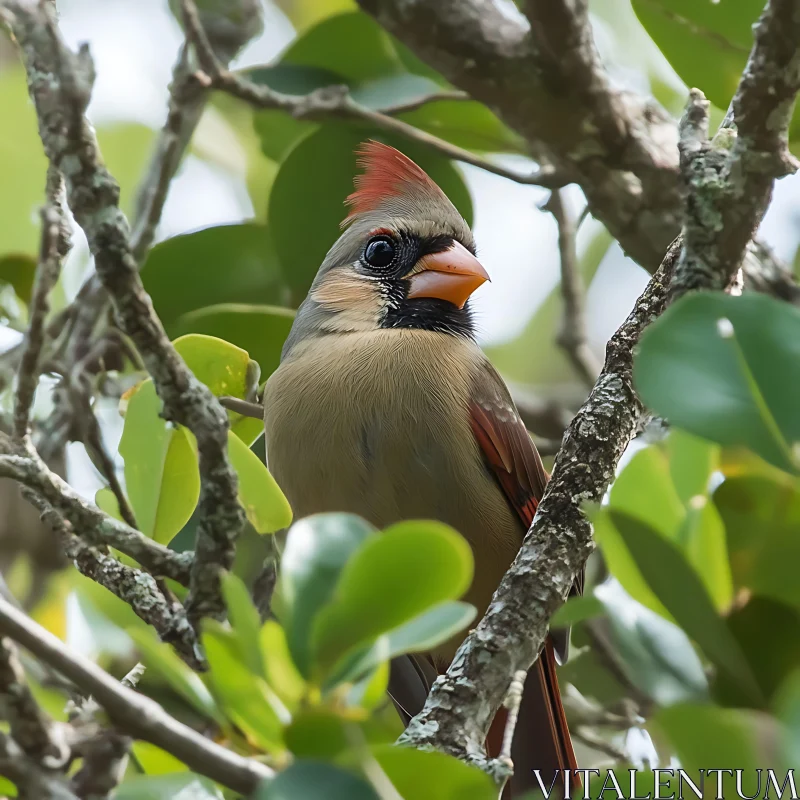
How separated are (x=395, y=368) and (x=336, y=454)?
0.26m

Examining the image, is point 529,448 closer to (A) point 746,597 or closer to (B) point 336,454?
(B) point 336,454

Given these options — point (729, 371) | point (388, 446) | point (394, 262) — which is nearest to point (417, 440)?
point (388, 446)

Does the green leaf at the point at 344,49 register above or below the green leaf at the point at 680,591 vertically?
above

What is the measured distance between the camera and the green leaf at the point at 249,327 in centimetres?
237

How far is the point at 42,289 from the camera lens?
5.66 ft

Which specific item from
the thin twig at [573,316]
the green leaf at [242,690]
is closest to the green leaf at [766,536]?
the green leaf at [242,690]

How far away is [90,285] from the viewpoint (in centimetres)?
263

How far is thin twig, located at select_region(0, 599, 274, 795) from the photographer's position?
88cm

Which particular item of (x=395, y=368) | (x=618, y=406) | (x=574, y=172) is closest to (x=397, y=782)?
(x=618, y=406)

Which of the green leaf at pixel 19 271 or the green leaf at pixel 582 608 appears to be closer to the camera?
the green leaf at pixel 582 608

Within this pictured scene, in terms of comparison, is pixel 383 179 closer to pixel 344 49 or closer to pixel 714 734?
pixel 344 49

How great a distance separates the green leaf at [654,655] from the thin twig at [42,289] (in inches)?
38.4

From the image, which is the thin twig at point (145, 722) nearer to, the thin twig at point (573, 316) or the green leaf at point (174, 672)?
the green leaf at point (174, 672)

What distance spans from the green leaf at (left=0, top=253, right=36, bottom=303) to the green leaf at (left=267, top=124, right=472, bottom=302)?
61cm
